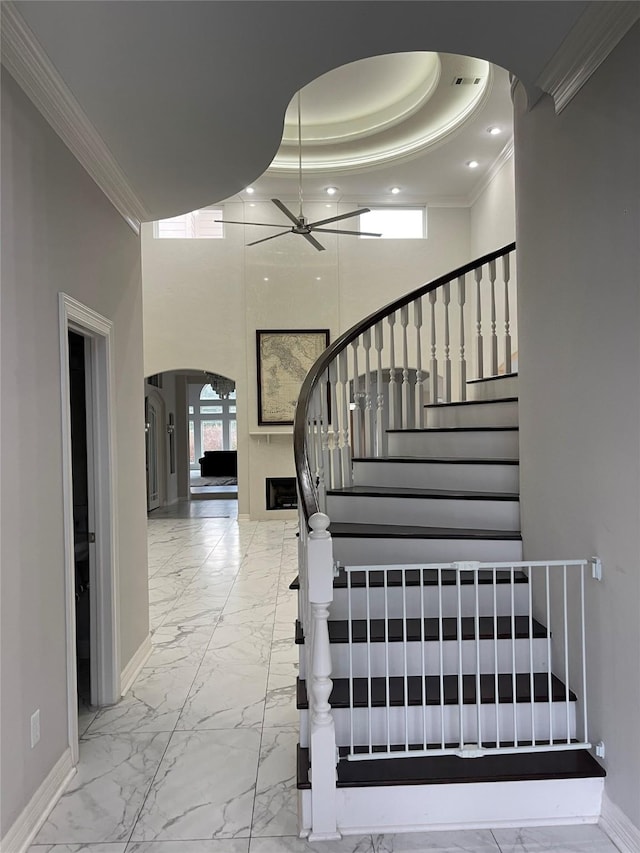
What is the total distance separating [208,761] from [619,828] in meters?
1.67

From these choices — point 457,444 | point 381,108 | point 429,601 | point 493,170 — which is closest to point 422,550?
point 429,601

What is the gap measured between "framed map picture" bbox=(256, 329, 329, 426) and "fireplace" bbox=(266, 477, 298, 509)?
3.04 feet

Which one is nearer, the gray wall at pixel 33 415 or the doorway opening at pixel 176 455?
the gray wall at pixel 33 415

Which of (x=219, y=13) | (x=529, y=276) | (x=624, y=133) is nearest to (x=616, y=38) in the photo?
(x=624, y=133)

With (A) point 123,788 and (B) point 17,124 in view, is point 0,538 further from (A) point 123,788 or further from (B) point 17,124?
(B) point 17,124

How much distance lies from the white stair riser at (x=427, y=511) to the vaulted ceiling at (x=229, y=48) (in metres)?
2.06

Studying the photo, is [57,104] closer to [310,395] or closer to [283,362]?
[310,395]

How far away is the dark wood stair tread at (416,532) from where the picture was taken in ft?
9.38

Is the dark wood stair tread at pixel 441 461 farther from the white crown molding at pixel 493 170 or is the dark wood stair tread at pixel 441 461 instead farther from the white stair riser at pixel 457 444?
the white crown molding at pixel 493 170

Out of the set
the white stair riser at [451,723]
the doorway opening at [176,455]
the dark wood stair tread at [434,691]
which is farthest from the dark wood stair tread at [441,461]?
the doorway opening at [176,455]

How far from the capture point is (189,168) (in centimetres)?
287

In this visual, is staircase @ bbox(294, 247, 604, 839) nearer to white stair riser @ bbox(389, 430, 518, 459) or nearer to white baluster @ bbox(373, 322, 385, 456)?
white stair riser @ bbox(389, 430, 518, 459)

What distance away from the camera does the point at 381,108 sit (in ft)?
22.4

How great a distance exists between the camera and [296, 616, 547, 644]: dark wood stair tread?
242cm
